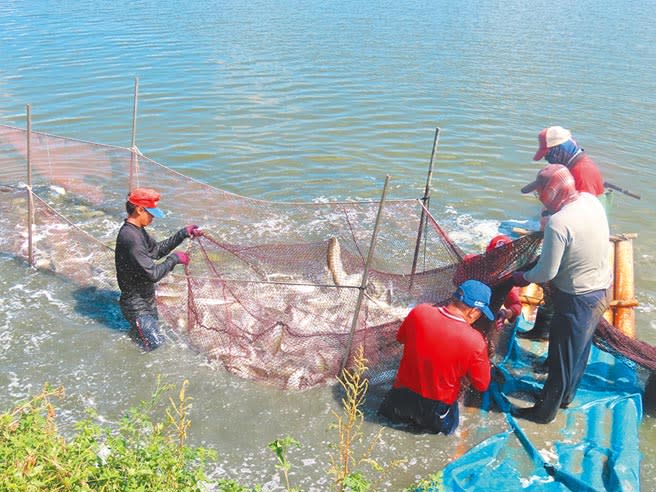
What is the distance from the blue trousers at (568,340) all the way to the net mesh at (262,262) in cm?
58

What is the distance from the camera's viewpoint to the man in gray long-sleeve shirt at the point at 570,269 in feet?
14.9

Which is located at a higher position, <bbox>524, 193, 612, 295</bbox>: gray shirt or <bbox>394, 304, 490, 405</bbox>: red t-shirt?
<bbox>524, 193, 612, 295</bbox>: gray shirt

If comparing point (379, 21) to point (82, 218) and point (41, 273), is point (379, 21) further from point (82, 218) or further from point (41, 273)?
point (41, 273)

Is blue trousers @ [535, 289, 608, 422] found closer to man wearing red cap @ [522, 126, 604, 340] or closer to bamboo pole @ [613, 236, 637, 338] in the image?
man wearing red cap @ [522, 126, 604, 340]

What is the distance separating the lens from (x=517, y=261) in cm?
533

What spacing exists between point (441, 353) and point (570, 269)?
45.0 inches

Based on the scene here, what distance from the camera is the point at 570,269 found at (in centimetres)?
467

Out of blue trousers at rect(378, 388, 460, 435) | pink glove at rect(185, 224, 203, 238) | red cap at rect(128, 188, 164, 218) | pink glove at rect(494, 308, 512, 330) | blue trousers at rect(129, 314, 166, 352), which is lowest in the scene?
blue trousers at rect(129, 314, 166, 352)

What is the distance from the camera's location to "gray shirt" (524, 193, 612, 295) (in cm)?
452

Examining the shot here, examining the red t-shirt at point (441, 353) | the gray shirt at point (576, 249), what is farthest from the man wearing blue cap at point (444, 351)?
the gray shirt at point (576, 249)

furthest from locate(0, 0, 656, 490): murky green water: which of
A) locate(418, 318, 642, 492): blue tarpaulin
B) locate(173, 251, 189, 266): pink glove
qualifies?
locate(173, 251, 189, 266): pink glove

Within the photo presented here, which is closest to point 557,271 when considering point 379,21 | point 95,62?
point 95,62

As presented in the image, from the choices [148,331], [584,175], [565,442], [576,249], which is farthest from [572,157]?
[148,331]

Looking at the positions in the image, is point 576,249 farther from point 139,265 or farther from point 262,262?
point 139,265
